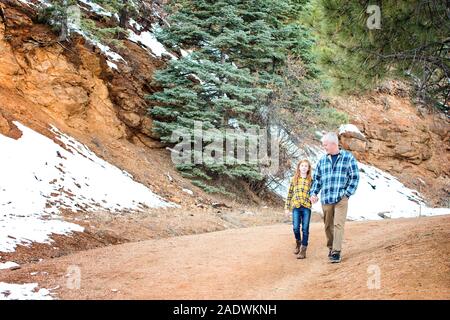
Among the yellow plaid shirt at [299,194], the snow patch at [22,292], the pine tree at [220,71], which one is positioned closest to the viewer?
the snow patch at [22,292]

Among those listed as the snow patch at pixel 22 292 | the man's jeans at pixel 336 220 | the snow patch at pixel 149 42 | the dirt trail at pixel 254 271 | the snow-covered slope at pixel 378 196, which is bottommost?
the snow patch at pixel 22 292

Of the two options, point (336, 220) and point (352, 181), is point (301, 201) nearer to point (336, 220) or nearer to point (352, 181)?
point (336, 220)

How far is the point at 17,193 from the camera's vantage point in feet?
34.1

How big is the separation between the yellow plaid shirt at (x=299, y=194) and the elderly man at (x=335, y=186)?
453 mm

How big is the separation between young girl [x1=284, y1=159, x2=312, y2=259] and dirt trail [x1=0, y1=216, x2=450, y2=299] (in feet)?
1.38

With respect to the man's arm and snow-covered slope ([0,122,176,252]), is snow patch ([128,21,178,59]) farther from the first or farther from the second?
the man's arm

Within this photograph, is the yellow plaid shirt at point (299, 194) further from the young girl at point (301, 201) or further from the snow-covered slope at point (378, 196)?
the snow-covered slope at point (378, 196)

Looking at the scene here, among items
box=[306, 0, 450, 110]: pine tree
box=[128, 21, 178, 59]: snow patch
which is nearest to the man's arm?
box=[306, 0, 450, 110]: pine tree

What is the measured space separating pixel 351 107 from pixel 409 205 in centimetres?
941

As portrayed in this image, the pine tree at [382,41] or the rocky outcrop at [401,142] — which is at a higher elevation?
→ the rocky outcrop at [401,142]

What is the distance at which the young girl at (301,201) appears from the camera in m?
7.50

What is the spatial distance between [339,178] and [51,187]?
7706 mm

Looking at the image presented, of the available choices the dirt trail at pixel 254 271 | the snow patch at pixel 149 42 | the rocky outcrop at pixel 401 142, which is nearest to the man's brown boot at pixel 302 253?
the dirt trail at pixel 254 271

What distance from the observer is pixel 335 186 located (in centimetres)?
670
